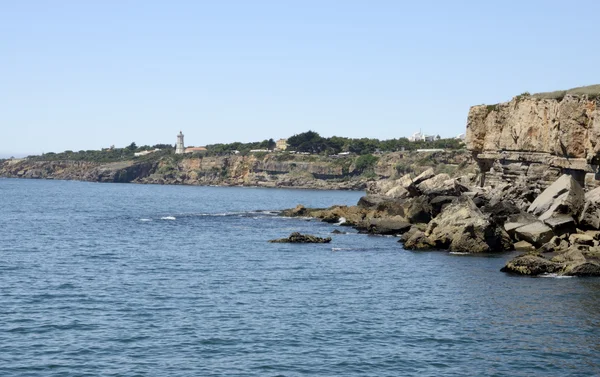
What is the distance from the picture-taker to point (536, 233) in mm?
54969

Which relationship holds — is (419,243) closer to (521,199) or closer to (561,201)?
(561,201)

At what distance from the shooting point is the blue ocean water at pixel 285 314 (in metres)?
26.7

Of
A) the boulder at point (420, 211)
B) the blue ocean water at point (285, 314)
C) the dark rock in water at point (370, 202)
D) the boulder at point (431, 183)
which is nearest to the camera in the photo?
the blue ocean water at point (285, 314)

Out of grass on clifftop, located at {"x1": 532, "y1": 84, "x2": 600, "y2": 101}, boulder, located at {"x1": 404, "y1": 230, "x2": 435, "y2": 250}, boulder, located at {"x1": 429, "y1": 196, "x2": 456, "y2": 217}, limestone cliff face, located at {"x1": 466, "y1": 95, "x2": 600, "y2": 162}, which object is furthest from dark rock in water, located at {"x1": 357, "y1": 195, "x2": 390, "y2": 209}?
boulder, located at {"x1": 404, "y1": 230, "x2": 435, "y2": 250}

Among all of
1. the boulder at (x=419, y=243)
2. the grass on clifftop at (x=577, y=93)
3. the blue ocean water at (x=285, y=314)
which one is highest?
the grass on clifftop at (x=577, y=93)

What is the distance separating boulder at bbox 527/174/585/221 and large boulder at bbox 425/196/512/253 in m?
4.07

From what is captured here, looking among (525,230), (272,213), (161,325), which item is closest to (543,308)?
(161,325)

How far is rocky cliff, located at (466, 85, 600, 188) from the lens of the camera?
66125 millimetres

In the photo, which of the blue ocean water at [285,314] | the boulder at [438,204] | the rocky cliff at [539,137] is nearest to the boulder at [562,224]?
the blue ocean water at [285,314]

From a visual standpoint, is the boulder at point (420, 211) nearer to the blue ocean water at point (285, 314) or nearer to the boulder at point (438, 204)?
the boulder at point (438, 204)

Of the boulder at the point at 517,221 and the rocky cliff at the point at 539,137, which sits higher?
the rocky cliff at the point at 539,137

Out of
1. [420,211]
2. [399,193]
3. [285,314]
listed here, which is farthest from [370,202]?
[285,314]

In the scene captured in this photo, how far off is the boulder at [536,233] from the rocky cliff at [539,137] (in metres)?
10.9

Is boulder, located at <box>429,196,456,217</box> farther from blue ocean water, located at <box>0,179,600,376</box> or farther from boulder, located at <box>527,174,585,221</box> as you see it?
blue ocean water, located at <box>0,179,600,376</box>
